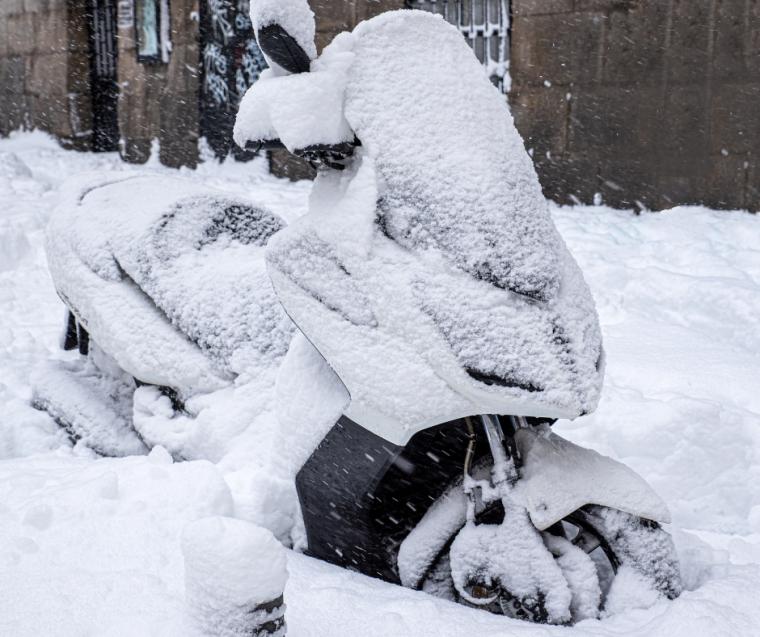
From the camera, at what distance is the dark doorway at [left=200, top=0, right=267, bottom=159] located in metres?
9.29

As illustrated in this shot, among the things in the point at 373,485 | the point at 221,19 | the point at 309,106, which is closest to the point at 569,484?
the point at 373,485

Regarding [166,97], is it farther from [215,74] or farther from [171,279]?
[171,279]

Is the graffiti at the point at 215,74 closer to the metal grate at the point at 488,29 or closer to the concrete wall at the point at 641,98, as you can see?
the metal grate at the point at 488,29

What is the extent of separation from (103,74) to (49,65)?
0.70 metres

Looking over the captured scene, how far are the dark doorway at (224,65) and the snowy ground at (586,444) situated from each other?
11.8ft

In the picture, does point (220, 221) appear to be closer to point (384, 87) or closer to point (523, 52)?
point (384, 87)

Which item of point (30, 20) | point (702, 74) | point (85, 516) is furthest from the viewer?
point (30, 20)

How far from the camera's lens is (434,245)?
1.67 meters

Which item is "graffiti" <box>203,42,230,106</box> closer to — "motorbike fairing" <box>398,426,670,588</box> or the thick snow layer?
the thick snow layer

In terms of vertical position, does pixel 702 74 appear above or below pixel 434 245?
above

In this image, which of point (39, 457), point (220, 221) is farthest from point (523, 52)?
point (39, 457)

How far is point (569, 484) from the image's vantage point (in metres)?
1.73

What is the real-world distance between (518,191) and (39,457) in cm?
170

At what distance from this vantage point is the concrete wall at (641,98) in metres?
6.26
